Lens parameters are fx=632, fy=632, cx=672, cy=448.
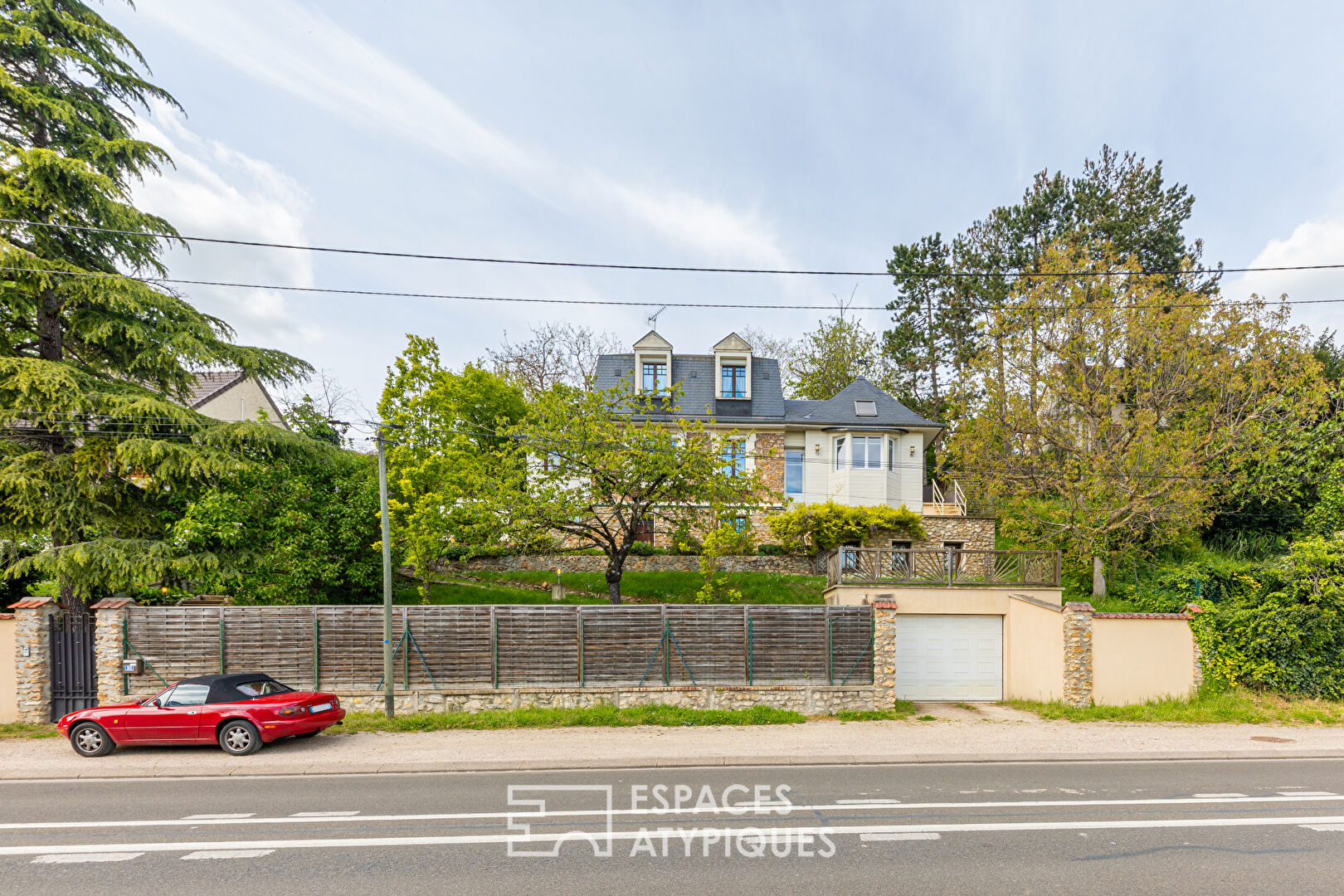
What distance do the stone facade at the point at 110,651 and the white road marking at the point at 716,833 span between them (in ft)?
25.4

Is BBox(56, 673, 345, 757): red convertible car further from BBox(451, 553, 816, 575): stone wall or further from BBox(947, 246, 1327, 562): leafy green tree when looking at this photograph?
BBox(947, 246, 1327, 562): leafy green tree

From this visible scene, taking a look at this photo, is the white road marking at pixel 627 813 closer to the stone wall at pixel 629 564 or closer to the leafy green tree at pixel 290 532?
the leafy green tree at pixel 290 532

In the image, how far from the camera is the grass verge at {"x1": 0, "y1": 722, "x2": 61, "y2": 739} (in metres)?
12.4

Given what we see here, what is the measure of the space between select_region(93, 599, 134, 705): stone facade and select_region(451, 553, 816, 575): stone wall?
44.7 ft

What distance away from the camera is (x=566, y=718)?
13.1 m

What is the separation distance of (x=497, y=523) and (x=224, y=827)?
10.2 meters

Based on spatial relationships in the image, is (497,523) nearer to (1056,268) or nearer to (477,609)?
(477,609)

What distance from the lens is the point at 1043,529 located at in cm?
2378

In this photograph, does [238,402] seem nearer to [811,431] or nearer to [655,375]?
[655,375]

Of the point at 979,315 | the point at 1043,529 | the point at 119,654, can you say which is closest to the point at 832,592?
the point at 1043,529

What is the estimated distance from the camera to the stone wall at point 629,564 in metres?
26.8

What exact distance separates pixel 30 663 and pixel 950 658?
20827mm

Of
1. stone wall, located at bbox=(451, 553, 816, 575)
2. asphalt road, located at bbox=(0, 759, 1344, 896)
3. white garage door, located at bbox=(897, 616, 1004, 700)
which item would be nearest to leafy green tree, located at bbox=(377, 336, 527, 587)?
stone wall, located at bbox=(451, 553, 816, 575)

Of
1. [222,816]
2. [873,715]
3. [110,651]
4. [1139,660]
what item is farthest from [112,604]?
[1139,660]
